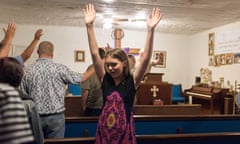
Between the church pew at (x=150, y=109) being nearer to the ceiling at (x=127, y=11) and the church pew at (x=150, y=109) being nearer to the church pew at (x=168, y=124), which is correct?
the church pew at (x=168, y=124)

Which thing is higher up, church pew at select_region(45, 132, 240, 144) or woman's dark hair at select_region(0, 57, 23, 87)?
woman's dark hair at select_region(0, 57, 23, 87)

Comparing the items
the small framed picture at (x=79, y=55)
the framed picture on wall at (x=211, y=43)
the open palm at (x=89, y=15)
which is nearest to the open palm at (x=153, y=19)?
the open palm at (x=89, y=15)

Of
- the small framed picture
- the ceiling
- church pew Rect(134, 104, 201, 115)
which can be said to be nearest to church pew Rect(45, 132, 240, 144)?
church pew Rect(134, 104, 201, 115)

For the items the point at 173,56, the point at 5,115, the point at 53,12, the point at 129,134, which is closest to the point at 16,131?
the point at 5,115

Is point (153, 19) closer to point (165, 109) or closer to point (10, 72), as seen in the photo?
point (10, 72)

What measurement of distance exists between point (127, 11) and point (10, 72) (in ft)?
16.0

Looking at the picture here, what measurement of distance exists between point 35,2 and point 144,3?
6.80 feet

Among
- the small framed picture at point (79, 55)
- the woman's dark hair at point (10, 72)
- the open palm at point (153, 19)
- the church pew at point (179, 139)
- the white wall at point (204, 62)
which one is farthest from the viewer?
the small framed picture at point (79, 55)

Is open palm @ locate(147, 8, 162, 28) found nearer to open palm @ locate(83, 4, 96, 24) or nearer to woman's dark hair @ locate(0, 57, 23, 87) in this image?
open palm @ locate(83, 4, 96, 24)

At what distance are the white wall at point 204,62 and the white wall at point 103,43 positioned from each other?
228mm

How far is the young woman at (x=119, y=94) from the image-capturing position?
1769 mm

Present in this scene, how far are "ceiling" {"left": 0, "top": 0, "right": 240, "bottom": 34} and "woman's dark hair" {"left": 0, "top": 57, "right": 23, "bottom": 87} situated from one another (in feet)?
13.1

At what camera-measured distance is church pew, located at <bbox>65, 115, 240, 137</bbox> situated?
3221 millimetres

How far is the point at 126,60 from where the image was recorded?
1896mm
